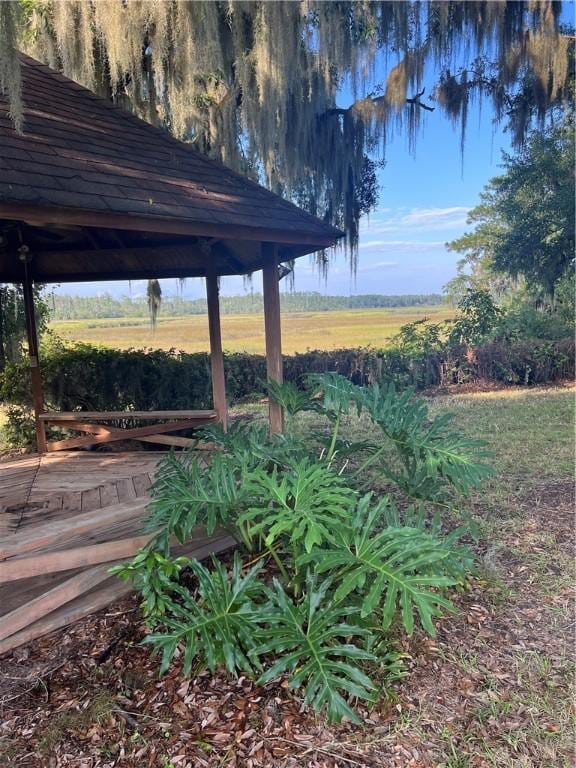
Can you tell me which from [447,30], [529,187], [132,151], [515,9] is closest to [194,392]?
[132,151]

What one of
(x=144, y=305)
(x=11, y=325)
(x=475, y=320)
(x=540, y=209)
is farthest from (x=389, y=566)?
(x=540, y=209)

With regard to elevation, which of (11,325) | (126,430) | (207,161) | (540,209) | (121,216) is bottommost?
(126,430)

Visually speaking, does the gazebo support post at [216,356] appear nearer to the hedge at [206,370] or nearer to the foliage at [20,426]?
the hedge at [206,370]

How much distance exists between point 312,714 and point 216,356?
3273 millimetres

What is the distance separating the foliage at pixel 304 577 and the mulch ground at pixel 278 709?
12 centimetres

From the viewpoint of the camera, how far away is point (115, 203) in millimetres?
2990

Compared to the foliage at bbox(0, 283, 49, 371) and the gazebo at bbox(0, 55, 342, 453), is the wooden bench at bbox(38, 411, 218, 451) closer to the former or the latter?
the gazebo at bbox(0, 55, 342, 453)

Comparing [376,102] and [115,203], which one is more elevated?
[376,102]

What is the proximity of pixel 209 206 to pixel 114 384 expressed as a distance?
10.3 ft

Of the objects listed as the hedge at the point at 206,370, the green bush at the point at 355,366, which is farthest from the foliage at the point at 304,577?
the green bush at the point at 355,366

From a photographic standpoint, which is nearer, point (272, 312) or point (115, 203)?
point (115, 203)

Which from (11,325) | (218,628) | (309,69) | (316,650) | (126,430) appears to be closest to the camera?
(316,650)

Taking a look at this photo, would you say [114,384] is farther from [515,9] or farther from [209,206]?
[515,9]

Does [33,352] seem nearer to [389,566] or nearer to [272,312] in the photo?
[272,312]
